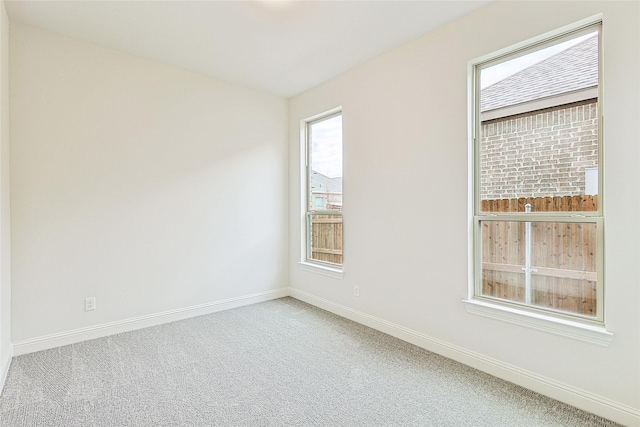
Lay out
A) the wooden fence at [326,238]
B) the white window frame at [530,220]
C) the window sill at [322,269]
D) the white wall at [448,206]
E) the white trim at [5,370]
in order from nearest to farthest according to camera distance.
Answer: the white wall at [448,206] → the white window frame at [530,220] → the white trim at [5,370] → the window sill at [322,269] → the wooden fence at [326,238]

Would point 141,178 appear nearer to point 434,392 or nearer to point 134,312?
point 134,312

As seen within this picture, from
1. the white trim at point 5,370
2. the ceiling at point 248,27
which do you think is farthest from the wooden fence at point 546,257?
the white trim at point 5,370

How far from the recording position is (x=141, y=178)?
10.4ft

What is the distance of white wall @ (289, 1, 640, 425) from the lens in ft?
5.87

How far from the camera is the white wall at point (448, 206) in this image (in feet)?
5.87

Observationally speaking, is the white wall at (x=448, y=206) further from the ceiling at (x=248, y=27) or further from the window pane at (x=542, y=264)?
the ceiling at (x=248, y=27)

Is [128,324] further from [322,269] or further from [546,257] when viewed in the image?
[546,257]

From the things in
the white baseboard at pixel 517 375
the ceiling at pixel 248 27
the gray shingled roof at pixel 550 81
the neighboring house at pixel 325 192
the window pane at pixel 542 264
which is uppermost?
the ceiling at pixel 248 27

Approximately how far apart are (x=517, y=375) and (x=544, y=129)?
1.68m

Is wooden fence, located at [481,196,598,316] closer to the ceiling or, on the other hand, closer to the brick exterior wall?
the brick exterior wall

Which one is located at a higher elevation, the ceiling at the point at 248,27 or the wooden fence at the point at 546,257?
the ceiling at the point at 248,27

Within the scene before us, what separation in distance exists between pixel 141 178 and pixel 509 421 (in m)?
3.49

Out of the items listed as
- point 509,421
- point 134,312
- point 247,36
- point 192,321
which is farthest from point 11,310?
point 509,421

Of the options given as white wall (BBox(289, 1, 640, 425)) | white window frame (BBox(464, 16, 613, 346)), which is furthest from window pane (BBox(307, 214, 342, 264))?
white window frame (BBox(464, 16, 613, 346))
